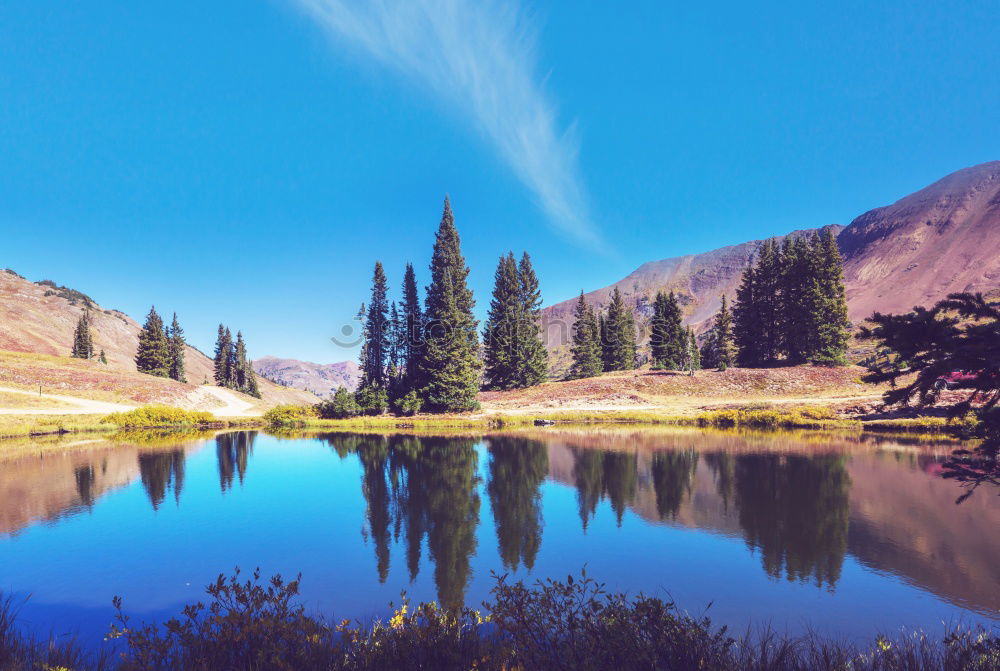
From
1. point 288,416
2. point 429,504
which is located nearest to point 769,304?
point 429,504

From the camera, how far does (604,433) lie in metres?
35.6

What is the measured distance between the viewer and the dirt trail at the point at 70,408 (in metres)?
42.6

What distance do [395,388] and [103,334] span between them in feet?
542

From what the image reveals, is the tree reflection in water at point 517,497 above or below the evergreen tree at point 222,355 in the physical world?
below

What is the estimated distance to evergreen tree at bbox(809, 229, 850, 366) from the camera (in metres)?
54.6

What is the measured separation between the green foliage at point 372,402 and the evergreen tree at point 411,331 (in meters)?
3.05

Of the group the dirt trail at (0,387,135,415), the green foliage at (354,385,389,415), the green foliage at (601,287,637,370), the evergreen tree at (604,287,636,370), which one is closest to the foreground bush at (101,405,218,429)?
the dirt trail at (0,387,135,415)

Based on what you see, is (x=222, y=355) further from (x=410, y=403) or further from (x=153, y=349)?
(x=410, y=403)

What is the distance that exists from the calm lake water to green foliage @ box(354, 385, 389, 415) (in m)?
24.6

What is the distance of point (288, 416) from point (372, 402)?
32.9 feet

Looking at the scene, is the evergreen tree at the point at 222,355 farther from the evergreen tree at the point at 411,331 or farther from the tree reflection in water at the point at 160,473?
the tree reflection in water at the point at 160,473

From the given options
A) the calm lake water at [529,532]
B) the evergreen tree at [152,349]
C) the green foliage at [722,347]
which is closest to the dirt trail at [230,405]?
the evergreen tree at [152,349]

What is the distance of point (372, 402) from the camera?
50.5 meters

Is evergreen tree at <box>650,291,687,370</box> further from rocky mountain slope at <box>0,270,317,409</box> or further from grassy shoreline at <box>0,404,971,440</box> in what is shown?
rocky mountain slope at <box>0,270,317,409</box>
